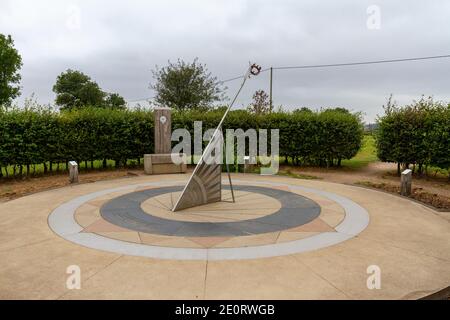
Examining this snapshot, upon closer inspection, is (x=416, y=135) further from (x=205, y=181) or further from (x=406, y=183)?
(x=205, y=181)

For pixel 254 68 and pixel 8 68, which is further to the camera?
pixel 8 68

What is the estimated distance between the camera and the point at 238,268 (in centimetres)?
389

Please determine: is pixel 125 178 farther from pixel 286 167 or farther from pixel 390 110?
pixel 390 110

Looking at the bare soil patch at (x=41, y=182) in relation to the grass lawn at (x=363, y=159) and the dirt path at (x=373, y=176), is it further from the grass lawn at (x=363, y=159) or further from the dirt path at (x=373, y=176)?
the grass lawn at (x=363, y=159)

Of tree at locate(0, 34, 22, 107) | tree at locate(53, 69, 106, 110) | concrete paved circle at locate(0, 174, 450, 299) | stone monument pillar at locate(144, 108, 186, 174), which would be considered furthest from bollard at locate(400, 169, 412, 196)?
tree at locate(53, 69, 106, 110)

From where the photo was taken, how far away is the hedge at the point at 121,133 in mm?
11117

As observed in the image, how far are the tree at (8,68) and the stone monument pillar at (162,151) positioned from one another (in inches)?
1183

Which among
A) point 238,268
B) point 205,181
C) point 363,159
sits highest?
point 205,181

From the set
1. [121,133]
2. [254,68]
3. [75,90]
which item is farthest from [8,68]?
[254,68]

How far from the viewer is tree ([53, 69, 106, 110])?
51156 millimetres

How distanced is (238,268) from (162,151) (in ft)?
30.3

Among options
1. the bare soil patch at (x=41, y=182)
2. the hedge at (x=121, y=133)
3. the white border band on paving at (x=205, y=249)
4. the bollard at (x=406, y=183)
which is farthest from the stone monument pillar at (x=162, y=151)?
the bollard at (x=406, y=183)

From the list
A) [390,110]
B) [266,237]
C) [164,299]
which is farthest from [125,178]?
[390,110]
